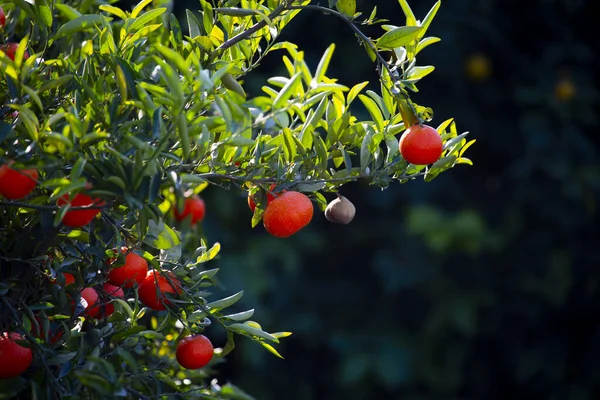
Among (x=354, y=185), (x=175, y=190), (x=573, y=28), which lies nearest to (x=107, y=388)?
(x=175, y=190)

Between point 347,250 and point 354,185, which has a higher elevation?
point 354,185

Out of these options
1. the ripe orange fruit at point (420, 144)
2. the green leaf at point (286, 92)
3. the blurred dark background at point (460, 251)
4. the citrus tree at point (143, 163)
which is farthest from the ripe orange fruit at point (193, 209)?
the blurred dark background at point (460, 251)

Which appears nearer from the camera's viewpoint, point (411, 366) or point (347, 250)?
point (411, 366)

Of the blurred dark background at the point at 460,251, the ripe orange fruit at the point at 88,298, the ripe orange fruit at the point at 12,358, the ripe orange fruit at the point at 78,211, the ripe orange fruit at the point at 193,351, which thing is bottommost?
the blurred dark background at the point at 460,251

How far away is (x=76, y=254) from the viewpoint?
774 mm

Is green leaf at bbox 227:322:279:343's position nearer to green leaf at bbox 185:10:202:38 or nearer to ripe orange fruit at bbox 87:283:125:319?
ripe orange fruit at bbox 87:283:125:319

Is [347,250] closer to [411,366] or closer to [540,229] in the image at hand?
[411,366]

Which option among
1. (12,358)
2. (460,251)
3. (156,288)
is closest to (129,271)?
(156,288)

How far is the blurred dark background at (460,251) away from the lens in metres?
2.69

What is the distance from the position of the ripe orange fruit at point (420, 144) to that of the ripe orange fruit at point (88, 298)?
35 cm

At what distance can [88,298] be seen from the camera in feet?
2.59

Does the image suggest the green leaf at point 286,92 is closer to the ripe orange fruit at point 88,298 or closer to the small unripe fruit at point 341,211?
the small unripe fruit at point 341,211

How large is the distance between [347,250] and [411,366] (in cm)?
52

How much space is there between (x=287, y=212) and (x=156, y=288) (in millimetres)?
Result: 153
